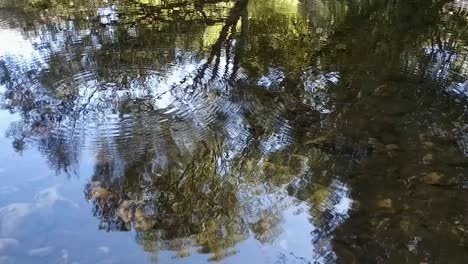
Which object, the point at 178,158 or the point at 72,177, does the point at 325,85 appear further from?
the point at 72,177

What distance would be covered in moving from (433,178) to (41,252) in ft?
8.79

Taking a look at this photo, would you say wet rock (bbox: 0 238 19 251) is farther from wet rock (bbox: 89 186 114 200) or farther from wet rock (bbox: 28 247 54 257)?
wet rock (bbox: 89 186 114 200)

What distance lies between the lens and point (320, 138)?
13.5 ft

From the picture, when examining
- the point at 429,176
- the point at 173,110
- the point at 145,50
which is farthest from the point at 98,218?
the point at 145,50

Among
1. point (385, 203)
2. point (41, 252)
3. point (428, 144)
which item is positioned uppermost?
point (428, 144)

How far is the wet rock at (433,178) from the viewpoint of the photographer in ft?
11.8

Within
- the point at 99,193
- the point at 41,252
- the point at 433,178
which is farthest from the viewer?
the point at 433,178

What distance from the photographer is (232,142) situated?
4062 millimetres

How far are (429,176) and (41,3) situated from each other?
590 centimetres

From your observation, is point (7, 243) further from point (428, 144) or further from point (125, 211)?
point (428, 144)

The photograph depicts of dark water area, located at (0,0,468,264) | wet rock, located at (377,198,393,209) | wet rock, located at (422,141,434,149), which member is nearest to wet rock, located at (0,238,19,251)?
dark water area, located at (0,0,468,264)

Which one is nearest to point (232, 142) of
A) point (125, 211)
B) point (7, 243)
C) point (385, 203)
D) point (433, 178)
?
point (125, 211)

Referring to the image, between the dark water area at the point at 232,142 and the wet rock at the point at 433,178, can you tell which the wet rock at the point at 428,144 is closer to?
the dark water area at the point at 232,142

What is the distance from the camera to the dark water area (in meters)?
3.15
